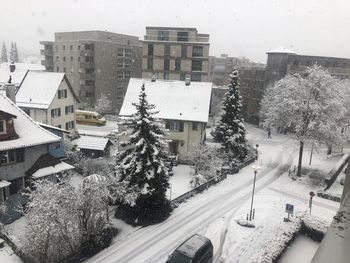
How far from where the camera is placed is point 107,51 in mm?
71125

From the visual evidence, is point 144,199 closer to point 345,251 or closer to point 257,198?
point 257,198

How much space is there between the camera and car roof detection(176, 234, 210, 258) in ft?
59.6

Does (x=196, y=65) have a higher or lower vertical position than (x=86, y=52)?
lower

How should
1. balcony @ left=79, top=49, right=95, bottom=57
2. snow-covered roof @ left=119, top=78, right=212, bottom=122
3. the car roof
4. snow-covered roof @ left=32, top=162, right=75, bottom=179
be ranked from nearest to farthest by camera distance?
the car roof, snow-covered roof @ left=32, top=162, right=75, bottom=179, snow-covered roof @ left=119, top=78, right=212, bottom=122, balcony @ left=79, top=49, right=95, bottom=57

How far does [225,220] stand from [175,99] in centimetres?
1822

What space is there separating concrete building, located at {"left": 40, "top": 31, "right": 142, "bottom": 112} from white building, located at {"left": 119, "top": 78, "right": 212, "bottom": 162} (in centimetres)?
3329

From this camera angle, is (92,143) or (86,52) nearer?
(92,143)

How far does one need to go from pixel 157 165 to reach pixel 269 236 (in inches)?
383

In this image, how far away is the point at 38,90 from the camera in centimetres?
4191

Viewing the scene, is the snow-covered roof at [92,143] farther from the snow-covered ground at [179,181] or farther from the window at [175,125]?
the snow-covered ground at [179,181]

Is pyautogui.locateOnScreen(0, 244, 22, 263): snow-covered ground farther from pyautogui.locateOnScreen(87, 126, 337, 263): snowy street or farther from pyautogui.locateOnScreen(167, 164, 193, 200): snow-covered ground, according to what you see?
pyautogui.locateOnScreen(167, 164, 193, 200): snow-covered ground

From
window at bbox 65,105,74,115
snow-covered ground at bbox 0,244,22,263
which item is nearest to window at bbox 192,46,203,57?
window at bbox 65,105,74,115

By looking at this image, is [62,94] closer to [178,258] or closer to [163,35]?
[163,35]

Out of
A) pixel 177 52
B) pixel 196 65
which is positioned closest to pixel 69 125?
pixel 177 52
